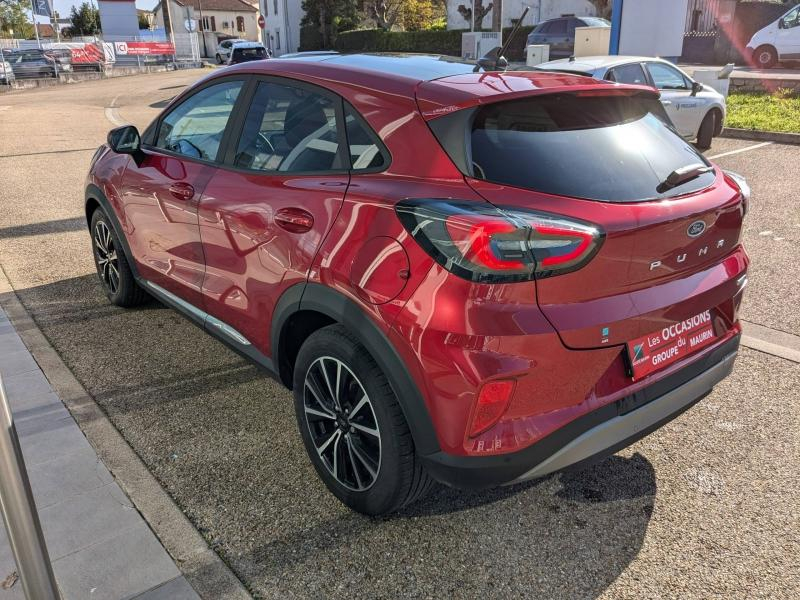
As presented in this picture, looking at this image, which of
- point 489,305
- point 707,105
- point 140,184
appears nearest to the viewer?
point 489,305

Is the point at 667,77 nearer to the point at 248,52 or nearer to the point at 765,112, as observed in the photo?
the point at 765,112

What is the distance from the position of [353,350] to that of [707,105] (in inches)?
375

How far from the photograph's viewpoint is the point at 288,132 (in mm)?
3010

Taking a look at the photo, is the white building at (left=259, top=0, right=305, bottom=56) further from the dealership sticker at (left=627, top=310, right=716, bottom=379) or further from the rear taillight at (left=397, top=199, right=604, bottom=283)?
the rear taillight at (left=397, top=199, right=604, bottom=283)

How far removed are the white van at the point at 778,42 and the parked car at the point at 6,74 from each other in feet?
97.8

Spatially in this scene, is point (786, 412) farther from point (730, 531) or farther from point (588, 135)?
point (588, 135)

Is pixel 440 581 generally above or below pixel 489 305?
below

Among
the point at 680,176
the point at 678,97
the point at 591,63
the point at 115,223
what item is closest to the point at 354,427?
the point at 680,176

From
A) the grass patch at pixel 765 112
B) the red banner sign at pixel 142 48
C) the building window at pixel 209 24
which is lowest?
the grass patch at pixel 765 112

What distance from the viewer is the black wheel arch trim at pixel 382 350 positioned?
231 cm

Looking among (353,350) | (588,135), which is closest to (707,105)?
(588,135)

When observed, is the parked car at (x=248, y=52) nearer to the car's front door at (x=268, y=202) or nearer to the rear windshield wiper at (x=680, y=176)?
the car's front door at (x=268, y=202)

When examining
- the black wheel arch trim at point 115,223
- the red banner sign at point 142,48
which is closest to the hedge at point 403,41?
the red banner sign at point 142,48

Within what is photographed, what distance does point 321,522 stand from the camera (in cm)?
273
